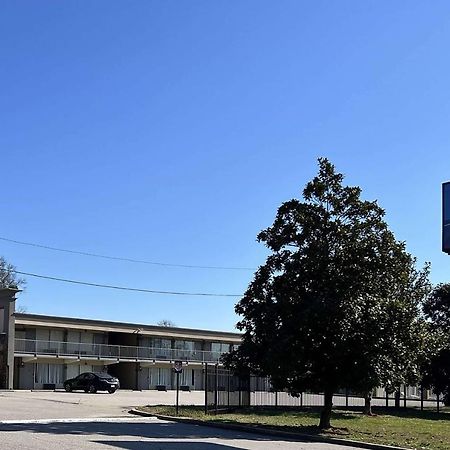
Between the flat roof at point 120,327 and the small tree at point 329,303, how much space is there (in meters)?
34.0

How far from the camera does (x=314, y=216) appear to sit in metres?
25.9

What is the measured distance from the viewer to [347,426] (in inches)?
1046

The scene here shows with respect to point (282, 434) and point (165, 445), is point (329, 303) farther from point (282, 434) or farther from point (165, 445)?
point (165, 445)

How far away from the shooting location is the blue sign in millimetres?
20453

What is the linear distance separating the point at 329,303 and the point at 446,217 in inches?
195

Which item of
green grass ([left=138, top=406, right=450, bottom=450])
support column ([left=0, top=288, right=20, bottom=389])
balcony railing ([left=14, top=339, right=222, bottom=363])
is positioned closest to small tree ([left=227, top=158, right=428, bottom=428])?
green grass ([left=138, top=406, right=450, bottom=450])

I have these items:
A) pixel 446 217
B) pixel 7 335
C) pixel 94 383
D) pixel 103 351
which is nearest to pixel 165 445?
pixel 446 217

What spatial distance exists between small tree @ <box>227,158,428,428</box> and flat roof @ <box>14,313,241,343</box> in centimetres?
3401

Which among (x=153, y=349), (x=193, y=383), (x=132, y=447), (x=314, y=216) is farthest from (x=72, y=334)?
(x=132, y=447)

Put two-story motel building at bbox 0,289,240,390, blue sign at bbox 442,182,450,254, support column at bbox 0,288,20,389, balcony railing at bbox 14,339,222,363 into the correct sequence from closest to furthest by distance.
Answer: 1. blue sign at bbox 442,182,450,254
2. support column at bbox 0,288,20,389
3. two-story motel building at bbox 0,289,240,390
4. balcony railing at bbox 14,339,222,363

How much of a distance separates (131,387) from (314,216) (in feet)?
142

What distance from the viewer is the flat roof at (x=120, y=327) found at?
57844mm

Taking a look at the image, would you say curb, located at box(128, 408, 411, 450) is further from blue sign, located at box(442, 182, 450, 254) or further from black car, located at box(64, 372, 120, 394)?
black car, located at box(64, 372, 120, 394)

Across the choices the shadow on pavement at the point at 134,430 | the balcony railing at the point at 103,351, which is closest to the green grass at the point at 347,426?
the shadow on pavement at the point at 134,430
